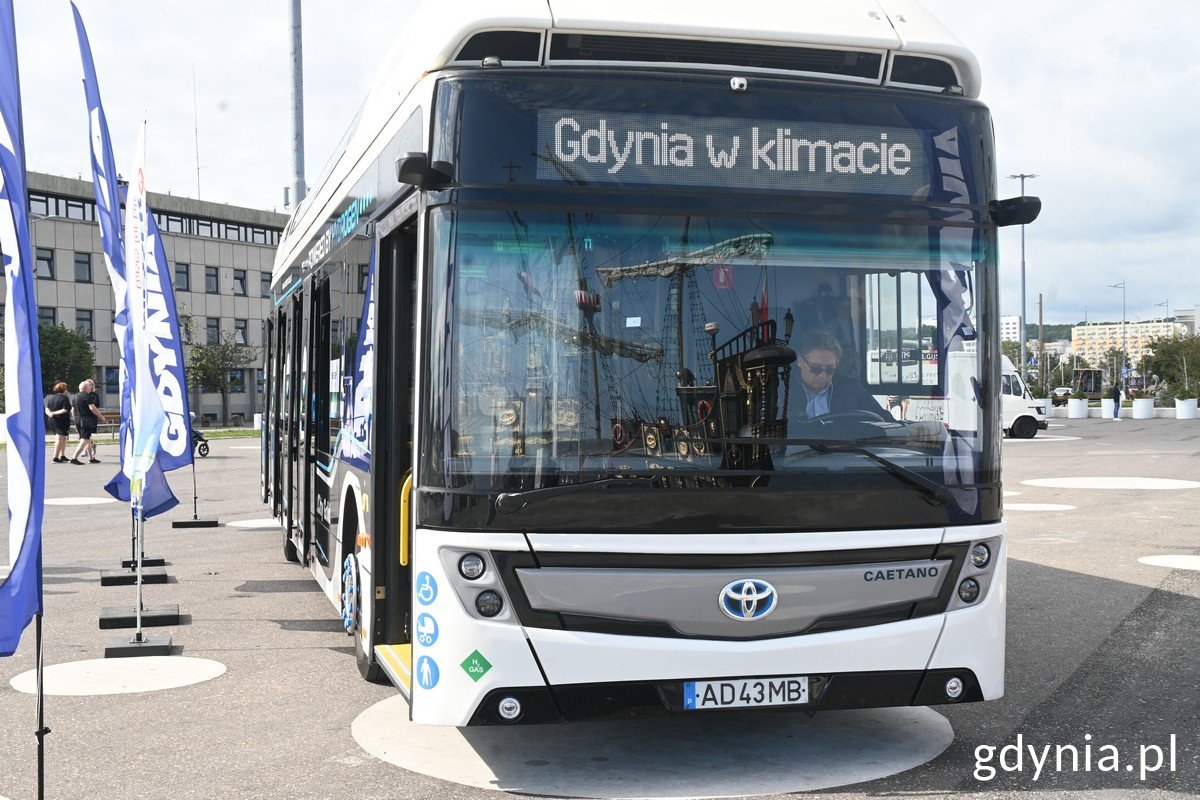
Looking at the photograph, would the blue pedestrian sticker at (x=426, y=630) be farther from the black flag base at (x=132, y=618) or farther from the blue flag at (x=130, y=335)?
the blue flag at (x=130, y=335)

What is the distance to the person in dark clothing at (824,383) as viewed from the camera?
5066 mm

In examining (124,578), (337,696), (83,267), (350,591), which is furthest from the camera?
(83,267)

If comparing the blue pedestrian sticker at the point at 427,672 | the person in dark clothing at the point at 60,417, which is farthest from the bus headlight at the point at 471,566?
the person in dark clothing at the point at 60,417

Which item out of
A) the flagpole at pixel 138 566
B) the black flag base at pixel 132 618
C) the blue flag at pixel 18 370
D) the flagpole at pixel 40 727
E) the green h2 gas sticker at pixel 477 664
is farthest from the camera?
the black flag base at pixel 132 618

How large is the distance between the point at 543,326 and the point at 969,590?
2.05 metres

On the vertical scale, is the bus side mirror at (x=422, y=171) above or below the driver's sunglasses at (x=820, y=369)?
→ above

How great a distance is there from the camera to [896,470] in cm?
508

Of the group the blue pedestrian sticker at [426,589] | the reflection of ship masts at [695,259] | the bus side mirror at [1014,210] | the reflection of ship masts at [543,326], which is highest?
the bus side mirror at [1014,210]

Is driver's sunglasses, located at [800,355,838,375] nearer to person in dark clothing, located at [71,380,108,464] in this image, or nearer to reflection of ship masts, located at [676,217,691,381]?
reflection of ship masts, located at [676,217,691,381]

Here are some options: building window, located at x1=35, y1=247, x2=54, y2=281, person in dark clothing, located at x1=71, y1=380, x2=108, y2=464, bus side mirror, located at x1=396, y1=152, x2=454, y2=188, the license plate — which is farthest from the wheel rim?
building window, located at x1=35, y1=247, x2=54, y2=281

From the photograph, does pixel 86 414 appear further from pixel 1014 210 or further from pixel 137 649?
pixel 1014 210

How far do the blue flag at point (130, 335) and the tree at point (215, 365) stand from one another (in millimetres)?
59944

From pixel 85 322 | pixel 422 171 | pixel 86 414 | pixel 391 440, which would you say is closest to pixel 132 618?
pixel 391 440

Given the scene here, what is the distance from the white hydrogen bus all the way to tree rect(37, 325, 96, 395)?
200ft
